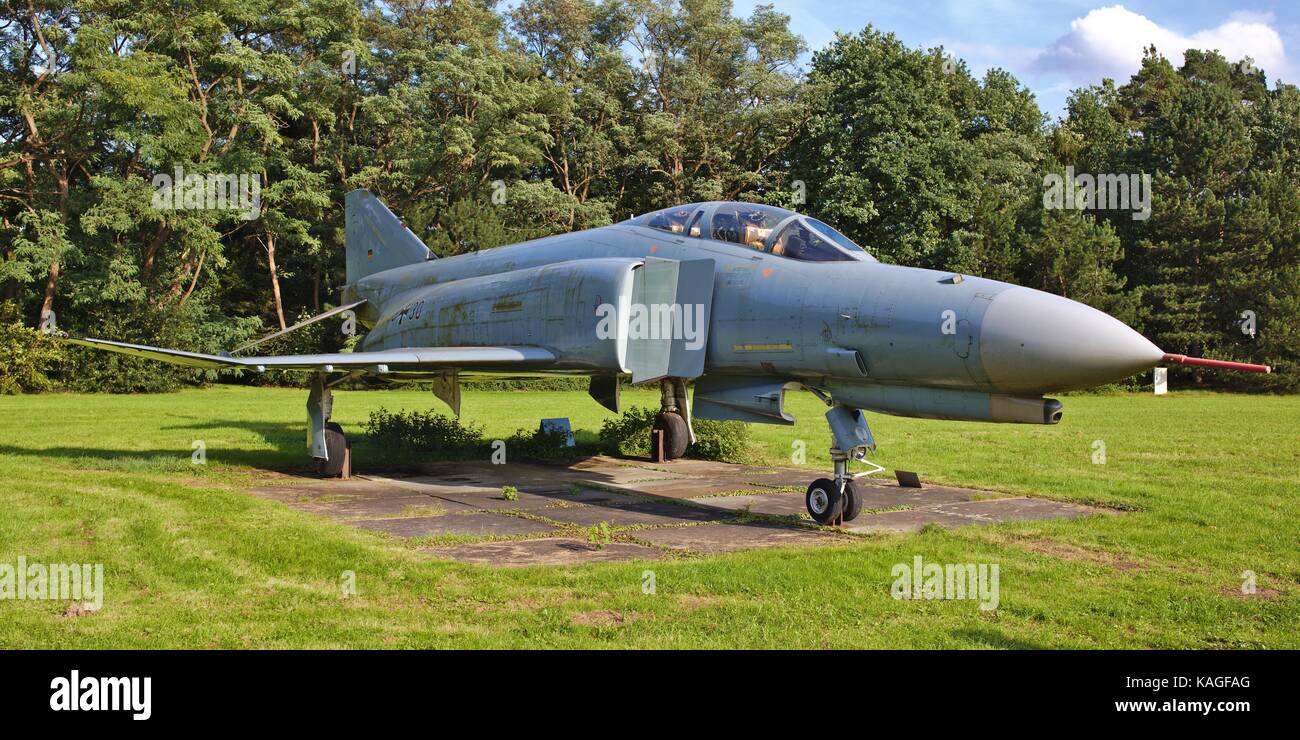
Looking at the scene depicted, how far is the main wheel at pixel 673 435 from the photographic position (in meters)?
16.7

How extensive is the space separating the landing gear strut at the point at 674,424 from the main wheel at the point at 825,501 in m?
6.12

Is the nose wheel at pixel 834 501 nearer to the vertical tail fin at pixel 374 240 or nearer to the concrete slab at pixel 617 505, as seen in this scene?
the concrete slab at pixel 617 505

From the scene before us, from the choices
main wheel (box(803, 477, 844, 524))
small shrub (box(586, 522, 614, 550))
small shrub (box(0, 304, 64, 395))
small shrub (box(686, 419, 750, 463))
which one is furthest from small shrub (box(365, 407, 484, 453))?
small shrub (box(0, 304, 64, 395))

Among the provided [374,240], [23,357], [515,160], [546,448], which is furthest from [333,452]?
[515,160]

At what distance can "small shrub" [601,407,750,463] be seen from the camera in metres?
17.3

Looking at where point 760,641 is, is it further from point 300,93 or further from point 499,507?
point 300,93

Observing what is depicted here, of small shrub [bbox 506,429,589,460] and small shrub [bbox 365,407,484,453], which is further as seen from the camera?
small shrub [bbox 365,407,484,453]

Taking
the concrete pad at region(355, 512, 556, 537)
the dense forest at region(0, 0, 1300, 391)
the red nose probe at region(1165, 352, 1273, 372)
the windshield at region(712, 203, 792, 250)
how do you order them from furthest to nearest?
the dense forest at region(0, 0, 1300, 391) → the windshield at region(712, 203, 792, 250) → the concrete pad at region(355, 512, 556, 537) → the red nose probe at region(1165, 352, 1273, 372)

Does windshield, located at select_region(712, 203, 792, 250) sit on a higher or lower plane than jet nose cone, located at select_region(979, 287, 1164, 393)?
higher

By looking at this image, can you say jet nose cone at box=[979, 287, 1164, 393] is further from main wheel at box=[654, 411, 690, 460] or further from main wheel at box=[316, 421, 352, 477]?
main wheel at box=[316, 421, 352, 477]

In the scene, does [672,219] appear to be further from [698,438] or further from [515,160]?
[515,160]

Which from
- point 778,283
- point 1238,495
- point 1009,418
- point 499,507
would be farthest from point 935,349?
point 1238,495

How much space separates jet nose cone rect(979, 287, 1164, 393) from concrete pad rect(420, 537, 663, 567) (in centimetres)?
351

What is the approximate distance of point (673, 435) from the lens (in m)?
16.7
